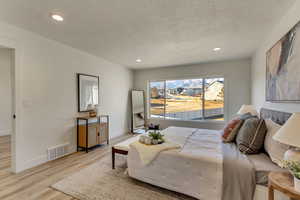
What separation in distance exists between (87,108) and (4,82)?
140 inches

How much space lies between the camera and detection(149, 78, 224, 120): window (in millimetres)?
4504

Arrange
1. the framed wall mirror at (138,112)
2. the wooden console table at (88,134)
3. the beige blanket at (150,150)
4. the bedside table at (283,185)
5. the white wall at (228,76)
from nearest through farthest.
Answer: the bedside table at (283,185)
the beige blanket at (150,150)
the wooden console table at (88,134)
the white wall at (228,76)
the framed wall mirror at (138,112)

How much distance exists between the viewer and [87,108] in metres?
3.64

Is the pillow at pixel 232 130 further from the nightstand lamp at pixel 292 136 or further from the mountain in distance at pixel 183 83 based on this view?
the mountain in distance at pixel 183 83

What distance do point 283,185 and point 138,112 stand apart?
176 inches

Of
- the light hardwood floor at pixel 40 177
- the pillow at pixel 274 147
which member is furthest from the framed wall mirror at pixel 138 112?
the pillow at pixel 274 147

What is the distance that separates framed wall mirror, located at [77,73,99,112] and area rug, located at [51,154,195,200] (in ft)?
5.31

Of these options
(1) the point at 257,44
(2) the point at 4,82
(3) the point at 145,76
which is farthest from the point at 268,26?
(2) the point at 4,82

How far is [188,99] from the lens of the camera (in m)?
4.95

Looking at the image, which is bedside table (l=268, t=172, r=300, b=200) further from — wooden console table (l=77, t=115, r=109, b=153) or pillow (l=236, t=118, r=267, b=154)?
wooden console table (l=77, t=115, r=109, b=153)

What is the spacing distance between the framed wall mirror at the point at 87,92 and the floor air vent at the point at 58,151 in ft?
2.89

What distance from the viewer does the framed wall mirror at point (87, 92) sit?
3.46m

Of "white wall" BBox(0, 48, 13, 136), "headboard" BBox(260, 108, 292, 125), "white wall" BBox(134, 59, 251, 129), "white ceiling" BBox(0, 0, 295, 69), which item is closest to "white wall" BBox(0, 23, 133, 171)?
"white ceiling" BBox(0, 0, 295, 69)

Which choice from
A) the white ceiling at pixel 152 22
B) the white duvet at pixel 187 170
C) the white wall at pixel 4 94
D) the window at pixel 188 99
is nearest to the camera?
the white duvet at pixel 187 170
